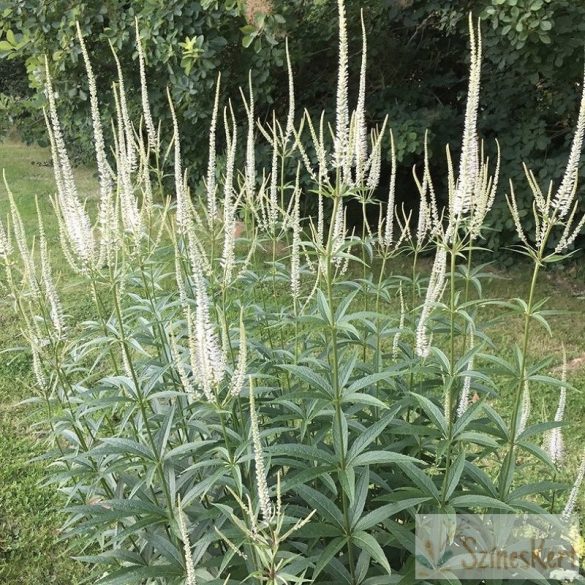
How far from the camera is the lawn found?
395 centimetres

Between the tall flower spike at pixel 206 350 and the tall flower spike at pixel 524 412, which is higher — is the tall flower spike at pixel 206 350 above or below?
above

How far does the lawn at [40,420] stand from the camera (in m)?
3.95

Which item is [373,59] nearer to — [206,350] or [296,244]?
[296,244]

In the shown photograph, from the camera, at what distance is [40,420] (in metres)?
4.58

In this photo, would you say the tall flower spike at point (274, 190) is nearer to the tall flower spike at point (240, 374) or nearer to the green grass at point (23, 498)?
the tall flower spike at point (240, 374)

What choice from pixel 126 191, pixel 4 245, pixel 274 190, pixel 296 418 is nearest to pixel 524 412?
pixel 296 418

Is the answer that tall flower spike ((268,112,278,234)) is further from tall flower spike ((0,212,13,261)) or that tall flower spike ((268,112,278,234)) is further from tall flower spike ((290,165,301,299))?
tall flower spike ((0,212,13,261))

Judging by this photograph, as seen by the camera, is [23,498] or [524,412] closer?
[524,412]

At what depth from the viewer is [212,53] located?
6262 mm

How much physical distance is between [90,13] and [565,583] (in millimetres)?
6519

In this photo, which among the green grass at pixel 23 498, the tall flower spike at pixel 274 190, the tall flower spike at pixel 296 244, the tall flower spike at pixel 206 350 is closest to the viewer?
the tall flower spike at pixel 206 350

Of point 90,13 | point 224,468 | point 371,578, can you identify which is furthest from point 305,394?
point 90,13

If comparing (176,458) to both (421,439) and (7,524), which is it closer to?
(421,439)

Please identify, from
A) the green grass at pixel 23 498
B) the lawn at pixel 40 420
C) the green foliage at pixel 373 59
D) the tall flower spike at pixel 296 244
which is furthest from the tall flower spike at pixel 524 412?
the green foliage at pixel 373 59
